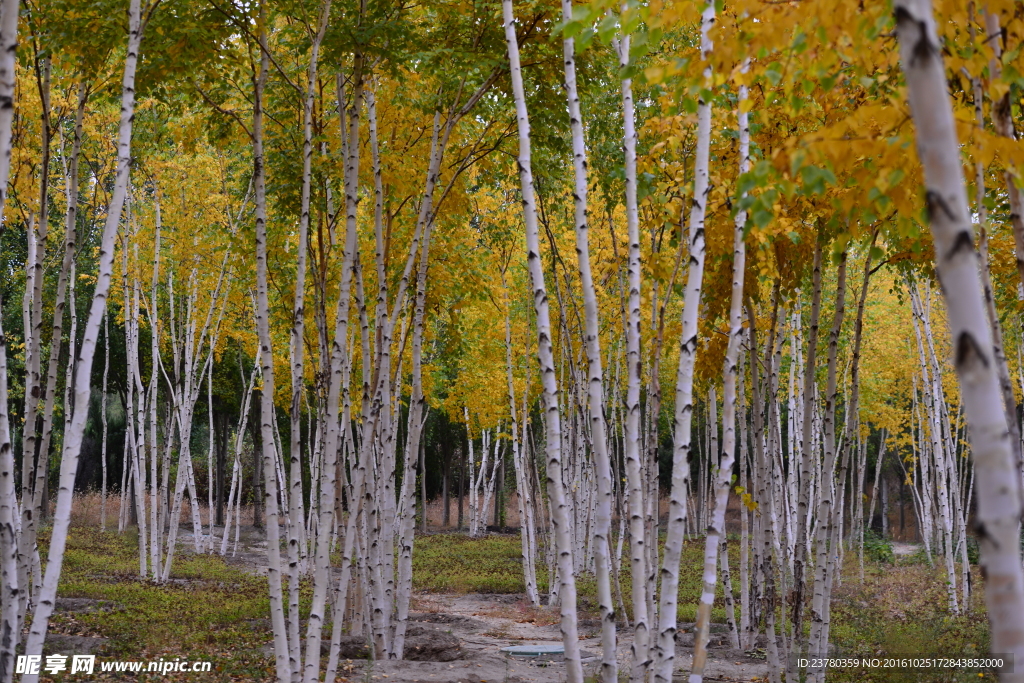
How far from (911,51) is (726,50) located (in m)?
1.07

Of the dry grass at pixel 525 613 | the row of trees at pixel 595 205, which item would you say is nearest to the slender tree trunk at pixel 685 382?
the row of trees at pixel 595 205

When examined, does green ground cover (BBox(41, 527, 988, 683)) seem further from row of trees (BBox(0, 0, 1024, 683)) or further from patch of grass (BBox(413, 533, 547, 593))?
row of trees (BBox(0, 0, 1024, 683))

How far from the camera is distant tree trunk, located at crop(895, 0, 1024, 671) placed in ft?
4.44

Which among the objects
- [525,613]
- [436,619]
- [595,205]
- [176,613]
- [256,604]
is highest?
[595,205]

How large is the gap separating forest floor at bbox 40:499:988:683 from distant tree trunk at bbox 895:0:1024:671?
19.5 feet

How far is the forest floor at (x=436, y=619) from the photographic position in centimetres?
774

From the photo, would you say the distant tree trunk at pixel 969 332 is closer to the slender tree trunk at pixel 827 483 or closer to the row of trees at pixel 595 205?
the row of trees at pixel 595 205

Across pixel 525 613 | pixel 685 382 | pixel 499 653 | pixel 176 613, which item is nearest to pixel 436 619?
pixel 525 613

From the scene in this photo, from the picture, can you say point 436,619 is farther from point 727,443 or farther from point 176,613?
point 727,443

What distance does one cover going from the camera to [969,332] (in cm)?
138

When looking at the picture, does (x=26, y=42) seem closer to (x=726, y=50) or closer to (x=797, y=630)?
(x=726, y=50)

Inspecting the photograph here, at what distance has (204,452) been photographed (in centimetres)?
3559

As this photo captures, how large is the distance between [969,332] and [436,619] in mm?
10984

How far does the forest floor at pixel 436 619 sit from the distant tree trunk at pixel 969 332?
594 cm
